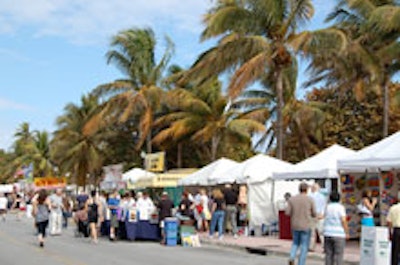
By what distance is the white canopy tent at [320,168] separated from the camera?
1903cm

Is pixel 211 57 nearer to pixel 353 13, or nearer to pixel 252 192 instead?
pixel 252 192

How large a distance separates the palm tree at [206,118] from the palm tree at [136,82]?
113 centimetres

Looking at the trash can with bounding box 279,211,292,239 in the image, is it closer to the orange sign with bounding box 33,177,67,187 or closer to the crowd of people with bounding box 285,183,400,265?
the crowd of people with bounding box 285,183,400,265

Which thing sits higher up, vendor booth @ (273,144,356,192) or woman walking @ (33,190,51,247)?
vendor booth @ (273,144,356,192)

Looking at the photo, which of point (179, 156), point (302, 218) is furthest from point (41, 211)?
point (179, 156)

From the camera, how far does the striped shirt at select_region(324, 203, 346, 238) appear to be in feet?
34.9

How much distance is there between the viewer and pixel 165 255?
1568 cm

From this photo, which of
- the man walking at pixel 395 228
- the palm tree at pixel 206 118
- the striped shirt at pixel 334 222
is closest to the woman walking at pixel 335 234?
the striped shirt at pixel 334 222

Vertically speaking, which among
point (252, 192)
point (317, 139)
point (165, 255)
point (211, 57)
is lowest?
point (165, 255)

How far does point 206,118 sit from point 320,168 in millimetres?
18399

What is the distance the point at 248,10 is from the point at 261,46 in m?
1.88

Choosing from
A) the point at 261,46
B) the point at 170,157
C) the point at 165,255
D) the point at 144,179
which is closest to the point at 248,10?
the point at 261,46

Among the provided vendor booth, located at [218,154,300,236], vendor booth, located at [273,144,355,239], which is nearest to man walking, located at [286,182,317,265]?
vendor booth, located at [273,144,355,239]

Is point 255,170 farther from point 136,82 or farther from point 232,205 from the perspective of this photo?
point 136,82
